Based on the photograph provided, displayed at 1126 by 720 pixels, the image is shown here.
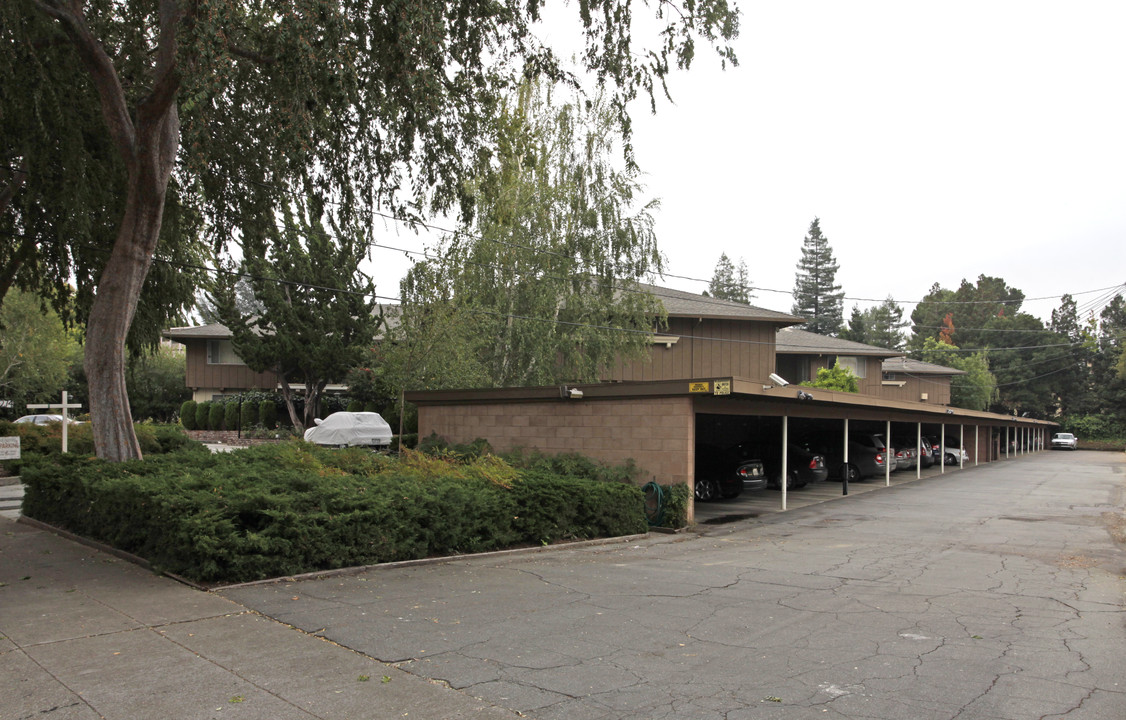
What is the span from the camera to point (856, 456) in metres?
27.0

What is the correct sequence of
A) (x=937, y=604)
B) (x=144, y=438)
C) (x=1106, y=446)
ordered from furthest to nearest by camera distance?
(x=1106, y=446)
(x=144, y=438)
(x=937, y=604)

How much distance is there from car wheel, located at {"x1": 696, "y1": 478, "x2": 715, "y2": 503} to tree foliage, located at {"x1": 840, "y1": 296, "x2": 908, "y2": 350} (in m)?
80.8

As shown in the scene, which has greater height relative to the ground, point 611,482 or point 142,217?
point 142,217

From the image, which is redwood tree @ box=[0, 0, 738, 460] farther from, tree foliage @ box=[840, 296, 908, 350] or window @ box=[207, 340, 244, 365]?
tree foliage @ box=[840, 296, 908, 350]

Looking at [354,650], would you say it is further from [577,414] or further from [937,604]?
[577,414]

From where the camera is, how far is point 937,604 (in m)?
8.44

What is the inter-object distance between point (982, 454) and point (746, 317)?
1996 centimetres

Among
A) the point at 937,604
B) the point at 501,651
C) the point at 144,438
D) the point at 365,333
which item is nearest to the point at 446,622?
the point at 501,651

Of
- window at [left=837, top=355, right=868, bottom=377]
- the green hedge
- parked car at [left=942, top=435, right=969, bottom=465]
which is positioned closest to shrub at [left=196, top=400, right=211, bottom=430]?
the green hedge

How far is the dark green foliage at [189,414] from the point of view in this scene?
1619 inches

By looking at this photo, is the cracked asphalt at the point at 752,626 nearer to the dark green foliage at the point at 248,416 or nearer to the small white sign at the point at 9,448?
the small white sign at the point at 9,448

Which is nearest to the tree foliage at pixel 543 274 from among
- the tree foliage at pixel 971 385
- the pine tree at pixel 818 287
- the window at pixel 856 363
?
the window at pixel 856 363

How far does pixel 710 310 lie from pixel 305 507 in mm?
25267

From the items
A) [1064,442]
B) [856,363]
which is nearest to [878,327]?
[1064,442]
